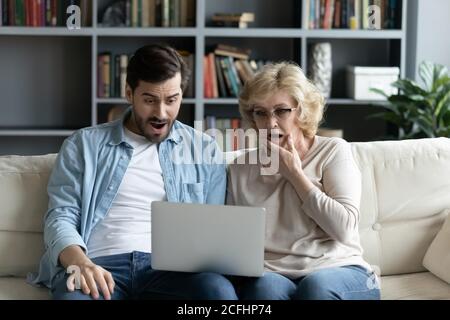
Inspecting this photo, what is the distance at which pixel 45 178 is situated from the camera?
2451 millimetres

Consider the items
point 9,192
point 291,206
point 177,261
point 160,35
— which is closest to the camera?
point 177,261

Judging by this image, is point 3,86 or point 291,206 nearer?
point 291,206

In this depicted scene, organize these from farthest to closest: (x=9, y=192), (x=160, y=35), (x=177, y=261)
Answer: (x=160, y=35), (x=9, y=192), (x=177, y=261)

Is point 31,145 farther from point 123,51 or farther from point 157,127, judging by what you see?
point 157,127

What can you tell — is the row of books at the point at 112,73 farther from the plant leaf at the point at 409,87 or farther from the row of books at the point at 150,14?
the plant leaf at the point at 409,87

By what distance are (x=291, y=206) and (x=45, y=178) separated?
72cm

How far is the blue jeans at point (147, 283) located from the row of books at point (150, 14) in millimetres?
2446

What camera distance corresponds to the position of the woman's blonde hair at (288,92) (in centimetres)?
231

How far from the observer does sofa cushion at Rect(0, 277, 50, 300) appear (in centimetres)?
227

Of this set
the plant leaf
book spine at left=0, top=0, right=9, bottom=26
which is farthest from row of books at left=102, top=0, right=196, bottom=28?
the plant leaf
